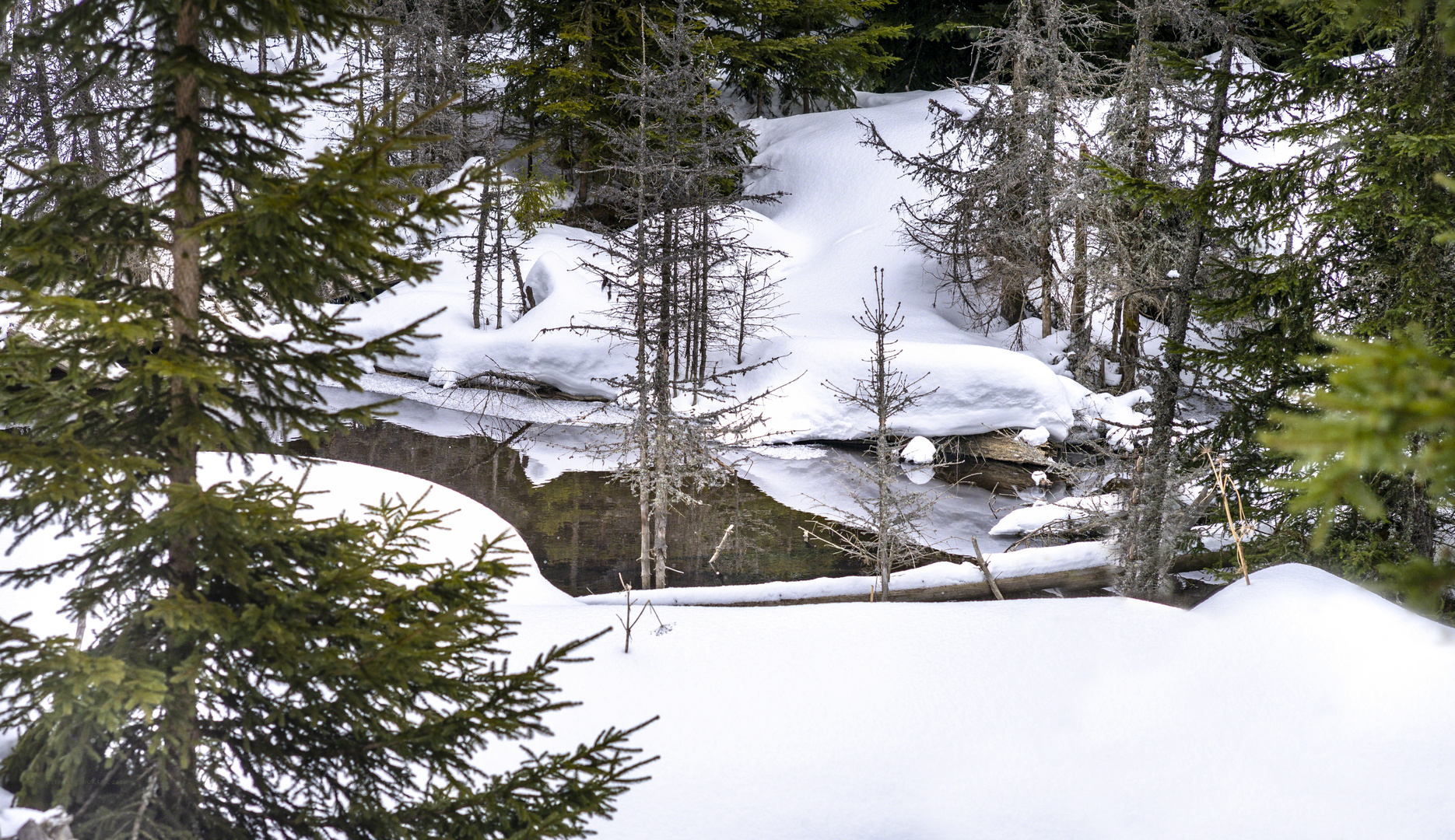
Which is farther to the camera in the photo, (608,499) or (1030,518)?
(608,499)

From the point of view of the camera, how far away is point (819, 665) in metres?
6.34

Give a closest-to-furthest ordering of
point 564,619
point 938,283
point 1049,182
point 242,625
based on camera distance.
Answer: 1. point 242,625
2. point 564,619
3. point 1049,182
4. point 938,283

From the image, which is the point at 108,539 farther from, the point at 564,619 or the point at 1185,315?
the point at 1185,315

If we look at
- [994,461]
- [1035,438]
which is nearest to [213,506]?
[994,461]

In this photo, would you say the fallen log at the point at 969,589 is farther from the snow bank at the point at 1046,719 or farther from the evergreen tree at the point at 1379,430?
the evergreen tree at the point at 1379,430

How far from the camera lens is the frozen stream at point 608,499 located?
12758mm

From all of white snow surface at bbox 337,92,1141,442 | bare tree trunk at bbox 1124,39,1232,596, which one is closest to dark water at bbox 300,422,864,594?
white snow surface at bbox 337,92,1141,442

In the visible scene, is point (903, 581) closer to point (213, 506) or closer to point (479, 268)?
point (213, 506)

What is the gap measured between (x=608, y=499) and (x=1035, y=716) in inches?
400

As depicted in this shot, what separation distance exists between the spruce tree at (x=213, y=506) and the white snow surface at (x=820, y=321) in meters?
10.3

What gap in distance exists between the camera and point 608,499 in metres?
15.1

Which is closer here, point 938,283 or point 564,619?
point 564,619

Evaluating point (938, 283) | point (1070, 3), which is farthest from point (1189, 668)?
point (1070, 3)

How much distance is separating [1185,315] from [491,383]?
14641 mm
